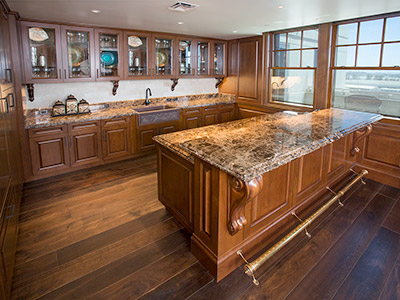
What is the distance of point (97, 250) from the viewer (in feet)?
7.52

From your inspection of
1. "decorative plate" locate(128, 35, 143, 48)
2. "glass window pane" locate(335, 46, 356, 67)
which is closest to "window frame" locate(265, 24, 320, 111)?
"glass window pane" locate(335, 46, 356, 67)

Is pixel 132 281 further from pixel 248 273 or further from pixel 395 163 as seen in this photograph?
pixel 395 163

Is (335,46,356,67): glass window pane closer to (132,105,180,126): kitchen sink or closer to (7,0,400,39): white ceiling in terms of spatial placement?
(7,0,400,39): white ceiling

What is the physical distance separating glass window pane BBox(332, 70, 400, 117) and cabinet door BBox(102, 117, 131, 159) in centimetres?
336

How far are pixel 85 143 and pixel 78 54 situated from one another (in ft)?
4.41

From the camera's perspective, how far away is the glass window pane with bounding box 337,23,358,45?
3680 mm

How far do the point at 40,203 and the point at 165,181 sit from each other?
1.61m

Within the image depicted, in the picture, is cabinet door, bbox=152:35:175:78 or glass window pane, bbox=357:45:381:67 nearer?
glass window pane, bbox=357:45:381:67

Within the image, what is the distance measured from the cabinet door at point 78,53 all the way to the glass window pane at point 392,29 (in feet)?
13.4

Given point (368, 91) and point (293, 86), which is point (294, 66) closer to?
point (293, 86)

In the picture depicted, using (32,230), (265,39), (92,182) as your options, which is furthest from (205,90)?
(32,230)

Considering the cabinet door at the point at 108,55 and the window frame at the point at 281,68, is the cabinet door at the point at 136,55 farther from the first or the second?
the window frame at the point at 281,68

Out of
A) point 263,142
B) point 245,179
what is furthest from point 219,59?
point 245,179

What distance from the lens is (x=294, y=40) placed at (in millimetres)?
4512
